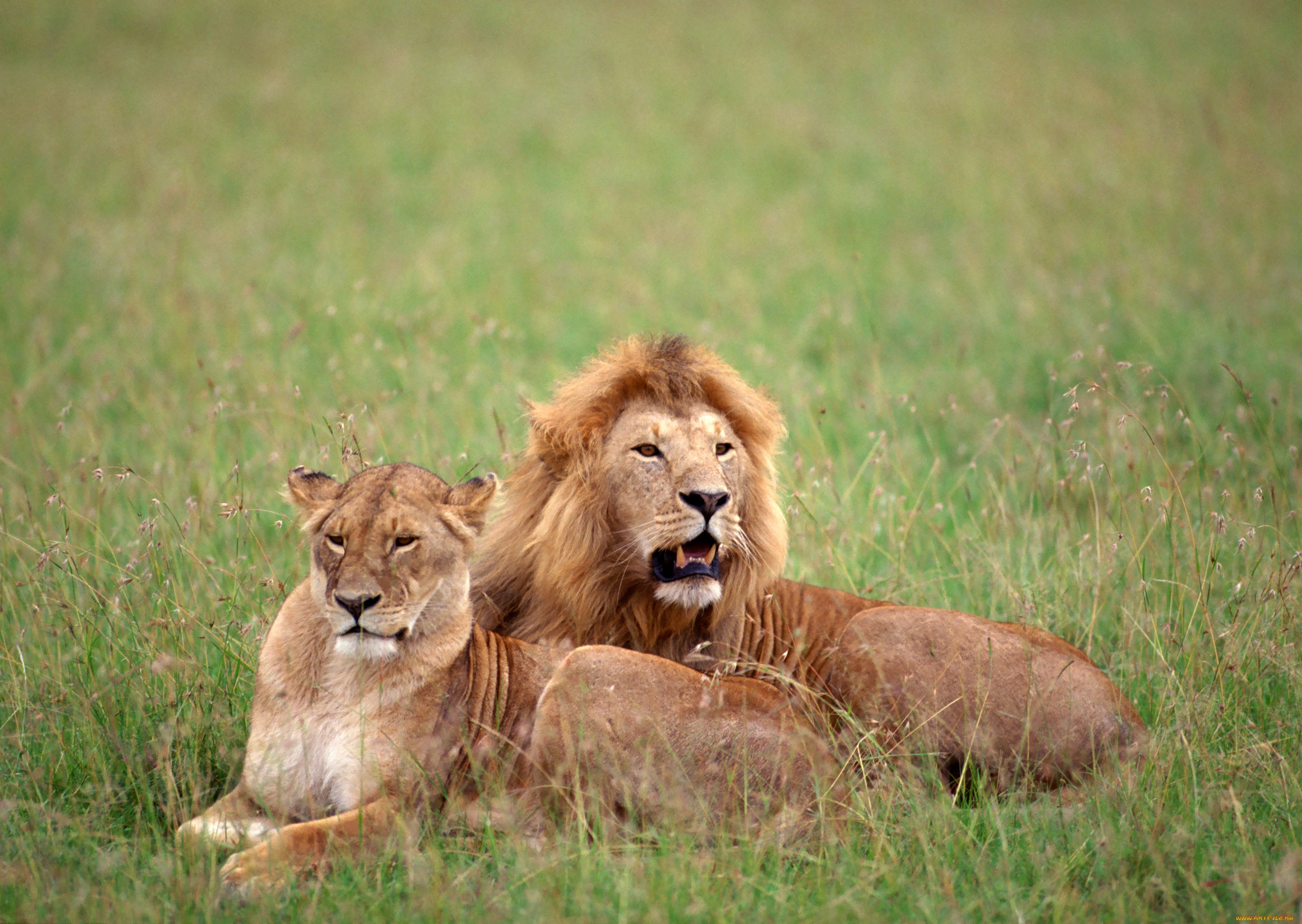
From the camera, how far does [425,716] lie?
3.79 metres

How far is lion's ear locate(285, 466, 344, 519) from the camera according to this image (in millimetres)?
3848

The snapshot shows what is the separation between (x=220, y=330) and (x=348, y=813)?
6611mm

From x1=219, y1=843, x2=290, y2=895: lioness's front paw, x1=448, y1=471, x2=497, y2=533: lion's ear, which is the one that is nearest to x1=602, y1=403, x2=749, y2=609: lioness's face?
x1=448, y1=471, x2=497, y2=533: lion's ear

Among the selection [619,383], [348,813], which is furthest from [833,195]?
[348,813]

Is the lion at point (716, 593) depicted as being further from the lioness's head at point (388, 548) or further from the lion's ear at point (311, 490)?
the lion's ear at point (311, 490)

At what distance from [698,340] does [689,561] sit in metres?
5.69

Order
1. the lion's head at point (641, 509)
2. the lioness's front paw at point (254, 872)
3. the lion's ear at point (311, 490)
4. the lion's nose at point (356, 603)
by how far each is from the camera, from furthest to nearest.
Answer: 1. the lion's head at point (641, 509)
2. the lion's ear at point (311, 490)
3. the lion's nose at point (356, 603)
4. the lioness's front paw at point (254, 872)

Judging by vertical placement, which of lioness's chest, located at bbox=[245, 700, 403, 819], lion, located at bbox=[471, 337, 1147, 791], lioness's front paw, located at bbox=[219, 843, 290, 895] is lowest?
lioness's front paw, located at bbox=[219, 843, 290, 895]

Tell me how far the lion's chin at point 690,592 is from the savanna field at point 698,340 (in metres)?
0.83

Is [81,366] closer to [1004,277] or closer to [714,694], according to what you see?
[714,694]

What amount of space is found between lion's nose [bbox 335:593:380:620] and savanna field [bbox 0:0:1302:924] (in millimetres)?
696

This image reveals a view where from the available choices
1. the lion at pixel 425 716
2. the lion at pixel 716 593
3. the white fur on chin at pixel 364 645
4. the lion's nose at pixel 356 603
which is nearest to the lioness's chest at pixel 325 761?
the lion at pixel 425 716

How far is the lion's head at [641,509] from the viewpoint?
423 cm

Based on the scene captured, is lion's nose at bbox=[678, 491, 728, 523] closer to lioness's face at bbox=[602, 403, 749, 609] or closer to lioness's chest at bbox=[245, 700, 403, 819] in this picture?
lioness's face at bbox=[602, 403, 749, 609]
